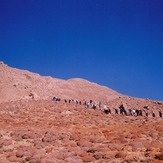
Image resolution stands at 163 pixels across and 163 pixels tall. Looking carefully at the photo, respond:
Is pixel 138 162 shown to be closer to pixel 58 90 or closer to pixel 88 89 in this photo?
pixel 58 90

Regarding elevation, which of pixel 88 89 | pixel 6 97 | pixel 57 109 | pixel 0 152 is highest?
pixel 88 89

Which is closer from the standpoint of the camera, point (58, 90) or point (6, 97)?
point (6, 97)

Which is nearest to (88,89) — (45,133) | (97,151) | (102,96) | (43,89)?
(102,96)

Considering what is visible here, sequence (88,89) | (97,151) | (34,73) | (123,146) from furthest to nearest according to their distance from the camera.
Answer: (34,73)
(88,89)
(123,146)
(97,151)

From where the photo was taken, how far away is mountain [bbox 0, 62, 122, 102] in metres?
72.7

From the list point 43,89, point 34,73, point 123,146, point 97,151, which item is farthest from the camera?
point 34,73

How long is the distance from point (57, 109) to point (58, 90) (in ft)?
142

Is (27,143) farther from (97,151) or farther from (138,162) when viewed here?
(138,162)

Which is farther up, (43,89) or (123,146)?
(43,89)

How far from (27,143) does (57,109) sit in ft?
74.1

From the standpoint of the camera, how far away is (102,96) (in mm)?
86562

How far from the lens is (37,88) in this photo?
81.4 meters

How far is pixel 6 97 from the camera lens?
68688mm

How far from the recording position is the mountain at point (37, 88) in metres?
72.7
